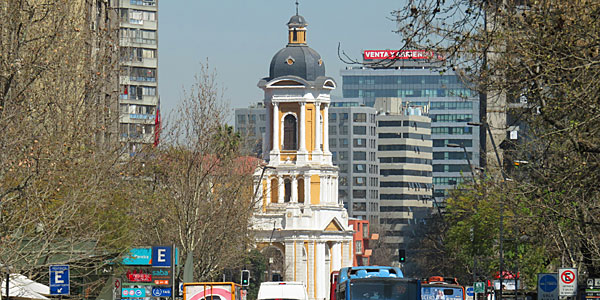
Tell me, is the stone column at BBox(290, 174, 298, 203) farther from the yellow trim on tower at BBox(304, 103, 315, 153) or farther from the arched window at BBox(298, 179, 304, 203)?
the yellow trim on tower at BBox(304, 103, 315, 153)

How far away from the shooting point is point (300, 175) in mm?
137125

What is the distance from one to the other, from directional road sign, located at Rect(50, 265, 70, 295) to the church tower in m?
104

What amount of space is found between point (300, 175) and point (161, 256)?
10221cm

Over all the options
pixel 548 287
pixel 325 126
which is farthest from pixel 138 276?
pixel 325 126

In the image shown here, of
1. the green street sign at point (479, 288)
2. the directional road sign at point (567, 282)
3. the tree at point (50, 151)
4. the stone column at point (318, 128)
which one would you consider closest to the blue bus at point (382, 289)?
the directional road sign at point (567, 282)

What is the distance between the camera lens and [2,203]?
2647 centimetres

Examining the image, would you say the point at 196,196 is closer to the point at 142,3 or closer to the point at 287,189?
the point at 142,3

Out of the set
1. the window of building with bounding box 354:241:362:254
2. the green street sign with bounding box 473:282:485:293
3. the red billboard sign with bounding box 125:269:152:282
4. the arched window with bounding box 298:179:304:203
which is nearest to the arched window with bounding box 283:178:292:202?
the arched window with bounding box 298:179:304:203

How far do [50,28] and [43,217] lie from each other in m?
5.21

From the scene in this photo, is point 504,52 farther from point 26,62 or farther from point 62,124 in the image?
point 62,124

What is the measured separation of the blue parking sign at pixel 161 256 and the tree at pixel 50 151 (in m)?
0.95

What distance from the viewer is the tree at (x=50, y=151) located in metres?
27.1

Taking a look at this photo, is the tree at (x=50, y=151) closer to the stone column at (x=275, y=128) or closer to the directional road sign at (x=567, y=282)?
the directional road sign at (x=567, y=282)

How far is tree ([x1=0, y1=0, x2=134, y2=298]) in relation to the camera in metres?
27.1
